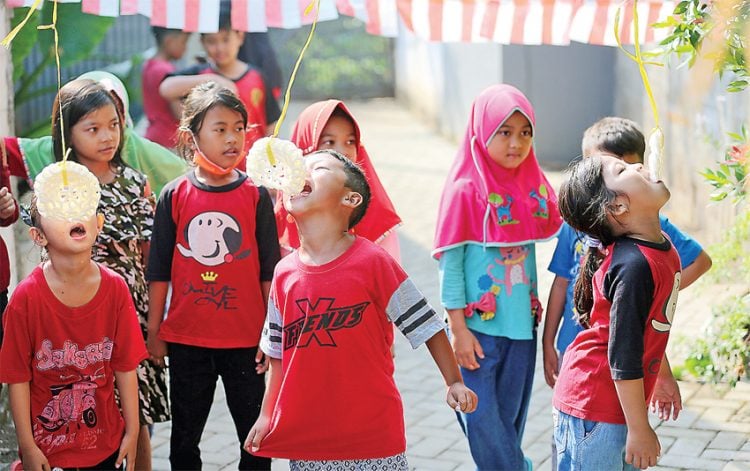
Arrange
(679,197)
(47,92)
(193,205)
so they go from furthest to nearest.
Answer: (47,92)
(679,197)
(193,205)

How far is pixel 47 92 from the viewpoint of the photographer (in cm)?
1065

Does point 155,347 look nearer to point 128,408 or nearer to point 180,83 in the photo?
point 128,408

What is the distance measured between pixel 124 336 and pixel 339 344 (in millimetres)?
796

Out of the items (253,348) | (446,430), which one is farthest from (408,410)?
(253,348)

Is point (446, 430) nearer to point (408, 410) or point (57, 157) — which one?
point (408, 410)

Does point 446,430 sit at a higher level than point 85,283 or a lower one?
lower

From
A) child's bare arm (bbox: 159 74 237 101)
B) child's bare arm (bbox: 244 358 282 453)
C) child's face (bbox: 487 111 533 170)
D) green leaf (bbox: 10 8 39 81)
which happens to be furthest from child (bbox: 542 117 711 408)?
green leaf (bbox: 10 8 39 81)

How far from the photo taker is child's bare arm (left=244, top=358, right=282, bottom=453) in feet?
10.6

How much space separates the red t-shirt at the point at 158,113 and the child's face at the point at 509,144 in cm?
285

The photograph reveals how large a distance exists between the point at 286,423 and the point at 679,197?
7.07 m

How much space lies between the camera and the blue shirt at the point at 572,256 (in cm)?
386

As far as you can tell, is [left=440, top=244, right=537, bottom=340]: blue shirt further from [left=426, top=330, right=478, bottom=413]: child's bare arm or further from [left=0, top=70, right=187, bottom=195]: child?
[left=0, top=70, right=187, bottom=195]: child

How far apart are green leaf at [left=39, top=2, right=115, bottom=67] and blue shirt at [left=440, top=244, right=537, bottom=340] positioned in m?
6.36

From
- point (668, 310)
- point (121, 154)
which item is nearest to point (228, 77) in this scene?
point (121, 154)
